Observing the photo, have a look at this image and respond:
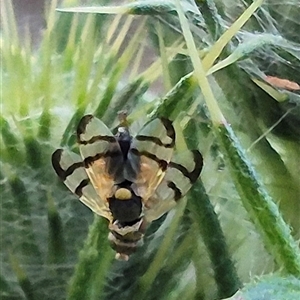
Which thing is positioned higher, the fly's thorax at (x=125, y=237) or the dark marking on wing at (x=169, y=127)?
the dark marking on wing at (x=169, y=127)

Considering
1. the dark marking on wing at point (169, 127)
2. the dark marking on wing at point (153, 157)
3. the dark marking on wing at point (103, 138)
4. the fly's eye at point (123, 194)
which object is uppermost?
the dark marking on wing at point (169, 127)

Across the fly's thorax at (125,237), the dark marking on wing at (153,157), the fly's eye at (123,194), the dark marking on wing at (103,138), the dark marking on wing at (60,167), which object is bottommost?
the fly's thorax at (125,237)

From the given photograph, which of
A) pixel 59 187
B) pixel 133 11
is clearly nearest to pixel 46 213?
pixel 59 187

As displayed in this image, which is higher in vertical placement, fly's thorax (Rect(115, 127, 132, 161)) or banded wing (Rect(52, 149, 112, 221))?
fly's thorax (Rect(115, 127, 132, 161))

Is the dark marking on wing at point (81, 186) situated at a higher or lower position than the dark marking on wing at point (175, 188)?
lower

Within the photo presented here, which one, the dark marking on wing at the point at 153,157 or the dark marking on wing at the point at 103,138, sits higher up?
the dark marking on wing at the point at 153,157

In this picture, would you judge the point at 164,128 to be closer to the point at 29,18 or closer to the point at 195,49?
the point at 195,49
